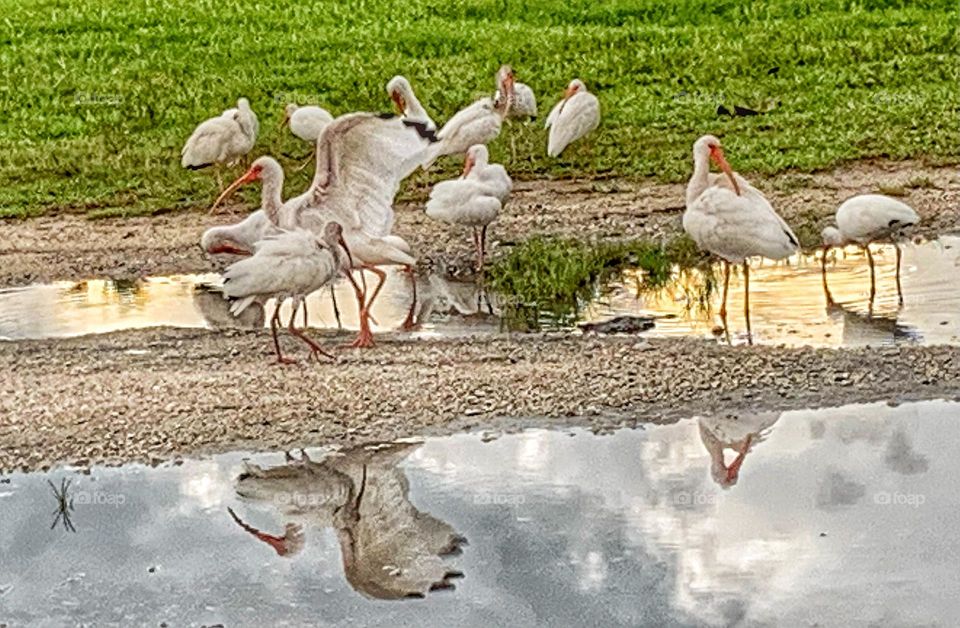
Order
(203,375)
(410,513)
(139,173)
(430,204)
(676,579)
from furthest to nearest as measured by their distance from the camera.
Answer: (139,173) < (430,204) < (203,375) < (410,513) < (676,579)

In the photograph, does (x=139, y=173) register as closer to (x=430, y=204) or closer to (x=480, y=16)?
(x=430, y=204)

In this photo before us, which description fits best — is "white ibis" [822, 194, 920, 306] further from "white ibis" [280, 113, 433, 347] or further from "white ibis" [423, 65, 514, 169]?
"white ibis" [423, 65, 514, 169]

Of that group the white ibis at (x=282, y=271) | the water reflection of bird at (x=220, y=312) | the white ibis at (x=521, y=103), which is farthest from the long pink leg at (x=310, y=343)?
the white ibis at (x=521, y=103)

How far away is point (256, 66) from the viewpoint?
2364 cm

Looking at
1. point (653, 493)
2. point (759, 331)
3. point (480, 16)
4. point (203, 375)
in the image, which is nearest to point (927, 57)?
point (480, 16)

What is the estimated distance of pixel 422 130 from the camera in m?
13.2

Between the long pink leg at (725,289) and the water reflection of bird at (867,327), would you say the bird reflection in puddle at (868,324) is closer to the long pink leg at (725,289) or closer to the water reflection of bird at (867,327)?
the water reflection of bird at (867,327)

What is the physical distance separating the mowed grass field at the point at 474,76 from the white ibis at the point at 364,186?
469 centimetres

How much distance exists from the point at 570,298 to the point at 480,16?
12.8m

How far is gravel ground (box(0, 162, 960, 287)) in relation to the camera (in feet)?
51.3

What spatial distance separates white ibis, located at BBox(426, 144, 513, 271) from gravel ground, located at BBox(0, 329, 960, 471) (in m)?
2.31

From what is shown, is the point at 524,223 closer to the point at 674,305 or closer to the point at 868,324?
the point at 674,305

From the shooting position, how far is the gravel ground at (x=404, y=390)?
10523 mm

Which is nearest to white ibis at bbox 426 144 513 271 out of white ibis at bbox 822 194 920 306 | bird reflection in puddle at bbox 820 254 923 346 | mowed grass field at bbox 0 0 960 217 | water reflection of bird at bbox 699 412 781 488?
white ibis at bbox 822 194 920 306
